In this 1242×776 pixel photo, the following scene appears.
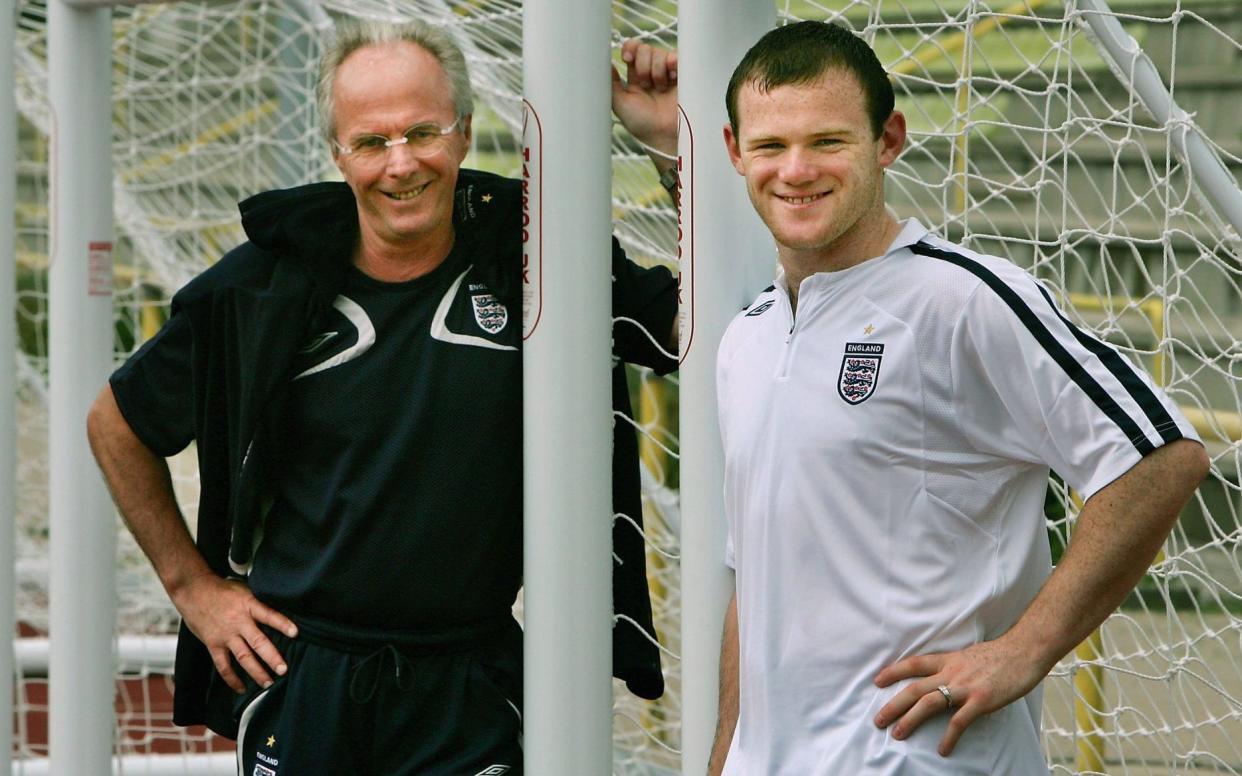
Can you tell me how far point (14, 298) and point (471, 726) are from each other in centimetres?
134

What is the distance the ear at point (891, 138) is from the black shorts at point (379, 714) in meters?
0.89

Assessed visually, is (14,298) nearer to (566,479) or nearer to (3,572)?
(3,572)

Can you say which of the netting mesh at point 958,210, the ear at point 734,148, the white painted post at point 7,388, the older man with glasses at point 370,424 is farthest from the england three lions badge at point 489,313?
the white painted post at point 7,388

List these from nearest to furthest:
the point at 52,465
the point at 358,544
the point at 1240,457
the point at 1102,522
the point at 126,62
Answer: the point at 1102,522 < the point at 358,544 < the point at 1240,457 < the point at 52,465 < the point at 126,62

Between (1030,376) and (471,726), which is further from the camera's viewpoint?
(471,726)

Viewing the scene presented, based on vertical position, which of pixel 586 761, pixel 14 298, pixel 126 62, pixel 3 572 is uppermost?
pixel 126 62

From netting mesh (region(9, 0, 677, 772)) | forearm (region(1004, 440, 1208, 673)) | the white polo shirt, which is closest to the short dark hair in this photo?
the white polo shirt

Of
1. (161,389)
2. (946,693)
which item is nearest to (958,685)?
(946,693)

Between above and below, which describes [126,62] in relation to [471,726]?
above

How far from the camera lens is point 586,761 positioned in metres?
2.11

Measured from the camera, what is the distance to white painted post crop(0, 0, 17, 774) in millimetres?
2754

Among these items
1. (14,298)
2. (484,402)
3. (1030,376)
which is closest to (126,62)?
(14,298)

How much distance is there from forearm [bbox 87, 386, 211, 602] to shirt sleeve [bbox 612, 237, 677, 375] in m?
0.68

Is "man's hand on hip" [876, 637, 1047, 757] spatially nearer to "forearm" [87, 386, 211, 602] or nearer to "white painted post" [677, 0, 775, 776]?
"white painted post" [677, 0, 775, 776]
